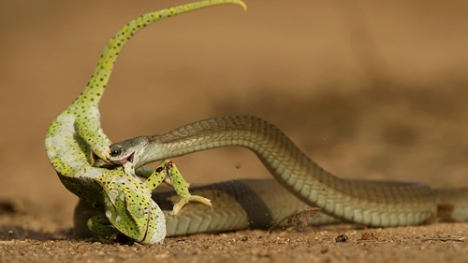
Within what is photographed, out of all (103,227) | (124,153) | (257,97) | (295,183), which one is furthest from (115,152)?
(257,97)

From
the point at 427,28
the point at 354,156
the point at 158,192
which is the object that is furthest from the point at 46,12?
the point at 158,192

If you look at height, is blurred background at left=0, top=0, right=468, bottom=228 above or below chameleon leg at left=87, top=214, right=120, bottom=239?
above

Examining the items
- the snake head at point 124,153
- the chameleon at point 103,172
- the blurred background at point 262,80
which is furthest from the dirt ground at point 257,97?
the snake head at point 124,153

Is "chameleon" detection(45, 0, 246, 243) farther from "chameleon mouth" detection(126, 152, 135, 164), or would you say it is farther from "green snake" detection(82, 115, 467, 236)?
"green snake" detection(82, 115, 467, 236)

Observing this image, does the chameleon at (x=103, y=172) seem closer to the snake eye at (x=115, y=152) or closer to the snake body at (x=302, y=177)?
the snake eye at (x=115, y=152)

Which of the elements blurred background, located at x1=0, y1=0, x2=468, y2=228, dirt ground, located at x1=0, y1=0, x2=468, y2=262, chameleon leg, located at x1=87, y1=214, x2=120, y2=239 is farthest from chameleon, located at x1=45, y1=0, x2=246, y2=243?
blurred background, located at x1=0, y1=0, x2=468, y2=228

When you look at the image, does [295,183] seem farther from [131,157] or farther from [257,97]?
[257,97]

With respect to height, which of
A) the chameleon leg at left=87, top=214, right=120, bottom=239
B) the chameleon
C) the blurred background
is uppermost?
the blurred background
